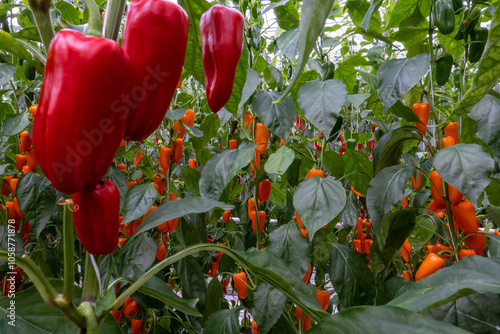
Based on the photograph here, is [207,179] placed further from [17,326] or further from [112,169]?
[17,326]

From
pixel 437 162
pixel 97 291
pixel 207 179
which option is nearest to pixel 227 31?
pixel 97 291

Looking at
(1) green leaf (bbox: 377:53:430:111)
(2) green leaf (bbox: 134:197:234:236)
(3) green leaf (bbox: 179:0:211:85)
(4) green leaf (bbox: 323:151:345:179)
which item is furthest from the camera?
(4) green leaf (bbox: 323:151:345:179)

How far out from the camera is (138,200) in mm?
810

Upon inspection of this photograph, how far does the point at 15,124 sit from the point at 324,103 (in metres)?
0.76

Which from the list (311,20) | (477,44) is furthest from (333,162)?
(311,20)

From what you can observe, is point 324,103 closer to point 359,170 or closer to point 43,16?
point 359,170

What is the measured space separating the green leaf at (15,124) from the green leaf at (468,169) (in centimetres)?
92

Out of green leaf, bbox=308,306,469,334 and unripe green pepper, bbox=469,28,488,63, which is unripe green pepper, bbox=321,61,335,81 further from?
green leaf, bbox=308,306,469,334

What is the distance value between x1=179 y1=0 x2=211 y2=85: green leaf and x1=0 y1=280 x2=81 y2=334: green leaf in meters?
0.32

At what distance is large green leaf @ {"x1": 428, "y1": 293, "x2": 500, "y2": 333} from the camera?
1.89 feet

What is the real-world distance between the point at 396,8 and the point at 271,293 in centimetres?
73

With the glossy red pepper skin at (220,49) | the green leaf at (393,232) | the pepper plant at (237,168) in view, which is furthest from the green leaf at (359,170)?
the glossy red pepper skin at (220,49)

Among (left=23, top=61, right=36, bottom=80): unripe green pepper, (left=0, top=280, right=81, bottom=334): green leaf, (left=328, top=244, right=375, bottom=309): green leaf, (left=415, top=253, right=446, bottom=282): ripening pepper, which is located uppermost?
(left=23, top=61, right=36, bottom=80): unripe green pepper

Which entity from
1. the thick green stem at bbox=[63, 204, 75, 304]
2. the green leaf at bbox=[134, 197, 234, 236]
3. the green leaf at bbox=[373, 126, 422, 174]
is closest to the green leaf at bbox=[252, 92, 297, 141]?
the green leaf at bbox=[373, 126, 422, 174]
